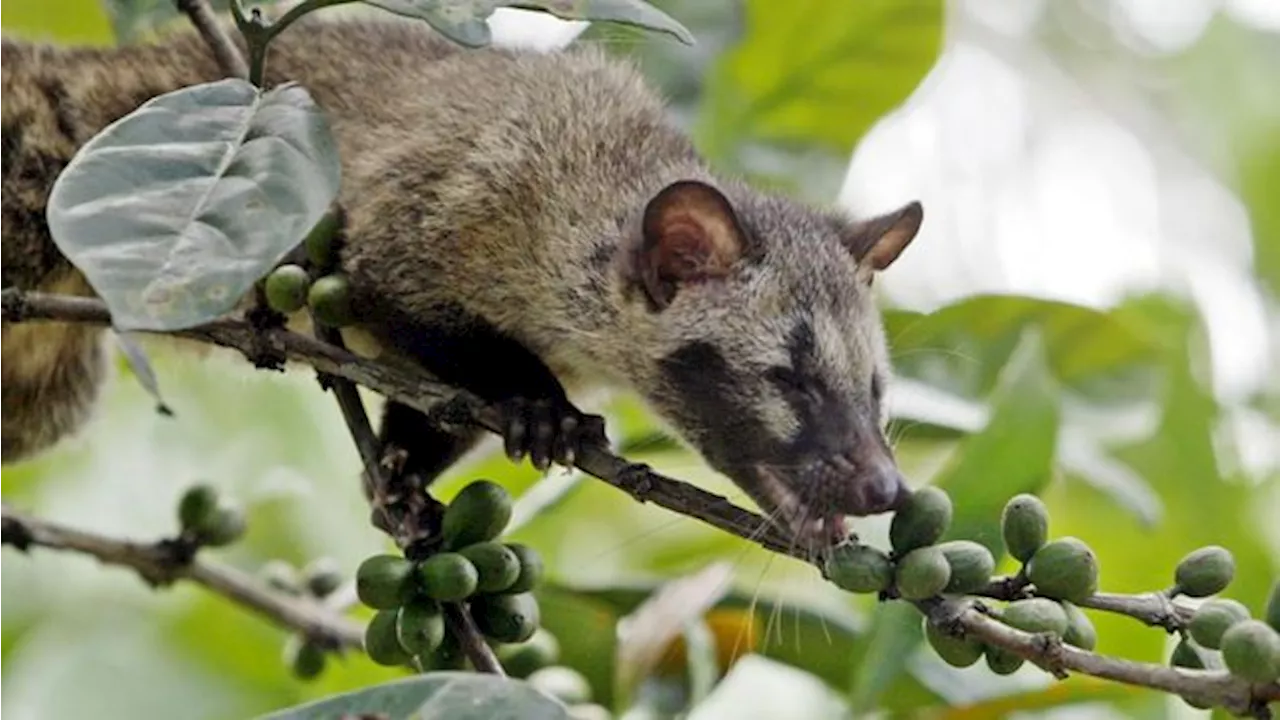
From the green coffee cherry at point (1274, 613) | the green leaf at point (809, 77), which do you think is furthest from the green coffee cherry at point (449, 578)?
the green leaf at point (809, 77)

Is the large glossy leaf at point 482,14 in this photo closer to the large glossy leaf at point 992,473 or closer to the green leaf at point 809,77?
the large glossy leaf at point 992,473

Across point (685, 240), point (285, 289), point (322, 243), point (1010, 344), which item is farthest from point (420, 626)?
point (1010, 344)

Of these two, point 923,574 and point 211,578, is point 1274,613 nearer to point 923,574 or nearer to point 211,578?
point 923,574

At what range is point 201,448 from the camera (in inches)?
131

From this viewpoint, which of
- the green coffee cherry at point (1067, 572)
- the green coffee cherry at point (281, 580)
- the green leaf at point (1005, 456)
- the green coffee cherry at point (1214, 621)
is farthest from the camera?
the green coffee cherry at point (281, 580)

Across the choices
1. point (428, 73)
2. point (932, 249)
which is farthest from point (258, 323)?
point (932, 249)

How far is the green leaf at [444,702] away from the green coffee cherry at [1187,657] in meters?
0.52

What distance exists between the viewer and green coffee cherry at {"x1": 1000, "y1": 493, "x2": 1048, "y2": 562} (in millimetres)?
1674

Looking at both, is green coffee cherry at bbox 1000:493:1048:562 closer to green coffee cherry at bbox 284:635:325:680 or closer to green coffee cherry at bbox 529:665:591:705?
green coffee cherry at bbox 529:665:591:705

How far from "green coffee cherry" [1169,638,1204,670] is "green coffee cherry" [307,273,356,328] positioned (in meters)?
0.91

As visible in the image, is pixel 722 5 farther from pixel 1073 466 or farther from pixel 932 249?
pixel 932 249

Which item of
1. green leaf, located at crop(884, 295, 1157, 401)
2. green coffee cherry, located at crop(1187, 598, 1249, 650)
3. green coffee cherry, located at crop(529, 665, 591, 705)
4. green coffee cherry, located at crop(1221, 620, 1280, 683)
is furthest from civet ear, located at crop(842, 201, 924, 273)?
green coffee cherry, located at crop(1221, 620, 1280, 683)

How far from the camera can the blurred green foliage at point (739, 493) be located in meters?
2.46

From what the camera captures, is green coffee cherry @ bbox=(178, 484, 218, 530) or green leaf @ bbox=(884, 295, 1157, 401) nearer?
green coffee cherry @ bbox=(178, 484, 218, 530)
